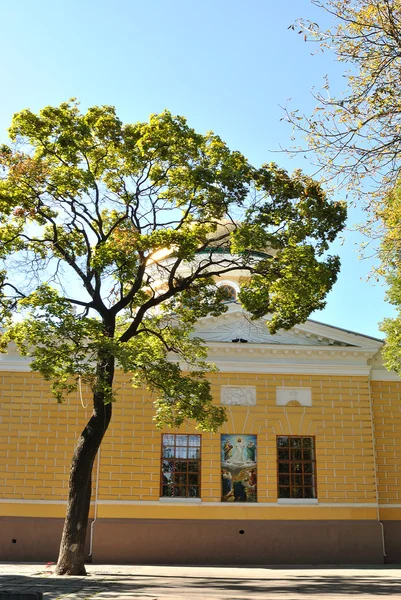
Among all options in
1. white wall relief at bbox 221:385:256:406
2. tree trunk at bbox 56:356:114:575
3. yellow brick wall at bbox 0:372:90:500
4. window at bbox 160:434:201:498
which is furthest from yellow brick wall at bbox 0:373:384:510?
tree trunk at bbox 56:356:114:575

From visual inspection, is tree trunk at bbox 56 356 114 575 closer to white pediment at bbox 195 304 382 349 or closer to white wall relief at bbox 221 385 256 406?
white wall relief at bbox 221 385 256 406

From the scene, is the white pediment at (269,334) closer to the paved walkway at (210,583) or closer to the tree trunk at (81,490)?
the paved walkway at (210,583)

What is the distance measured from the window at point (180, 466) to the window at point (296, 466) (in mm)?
2583

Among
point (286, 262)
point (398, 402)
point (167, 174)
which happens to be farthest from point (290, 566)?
point (167, 174)

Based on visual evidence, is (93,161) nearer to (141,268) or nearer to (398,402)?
(141,268)

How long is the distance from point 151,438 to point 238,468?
284 centimetres

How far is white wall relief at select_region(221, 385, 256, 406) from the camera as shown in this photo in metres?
20.8

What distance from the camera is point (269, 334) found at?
21328 mm

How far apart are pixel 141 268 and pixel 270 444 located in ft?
28.0

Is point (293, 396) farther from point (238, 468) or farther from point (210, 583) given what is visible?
point (210, 583)

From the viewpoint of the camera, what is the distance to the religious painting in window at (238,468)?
19922 millimetres

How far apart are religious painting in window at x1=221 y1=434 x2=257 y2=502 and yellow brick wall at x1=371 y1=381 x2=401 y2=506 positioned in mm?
4050

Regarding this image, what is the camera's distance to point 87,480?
14.2 m

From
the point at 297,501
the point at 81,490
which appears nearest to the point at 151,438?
the point at 297,501
